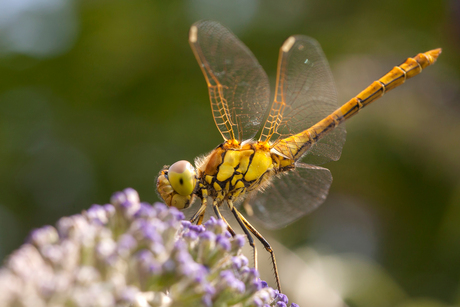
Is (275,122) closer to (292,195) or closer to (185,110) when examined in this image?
(292,195)

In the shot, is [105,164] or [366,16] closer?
[105,164]

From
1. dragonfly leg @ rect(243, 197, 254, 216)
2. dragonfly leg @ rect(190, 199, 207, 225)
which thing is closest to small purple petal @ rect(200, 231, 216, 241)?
dragonfly leg @ rect(190, 199, 207, 225)

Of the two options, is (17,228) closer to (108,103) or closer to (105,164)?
(105,164)

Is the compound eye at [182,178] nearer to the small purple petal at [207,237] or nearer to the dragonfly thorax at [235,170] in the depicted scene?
the dragonfly thorax at [235,170]

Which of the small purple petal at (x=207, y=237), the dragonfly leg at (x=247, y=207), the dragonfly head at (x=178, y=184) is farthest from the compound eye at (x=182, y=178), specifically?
the small purple petal at (x=207, y=237)

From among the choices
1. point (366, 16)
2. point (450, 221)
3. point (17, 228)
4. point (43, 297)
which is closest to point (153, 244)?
point (43, 297)

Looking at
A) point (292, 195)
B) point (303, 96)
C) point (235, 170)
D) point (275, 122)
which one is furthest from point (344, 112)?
point (235, 170)
